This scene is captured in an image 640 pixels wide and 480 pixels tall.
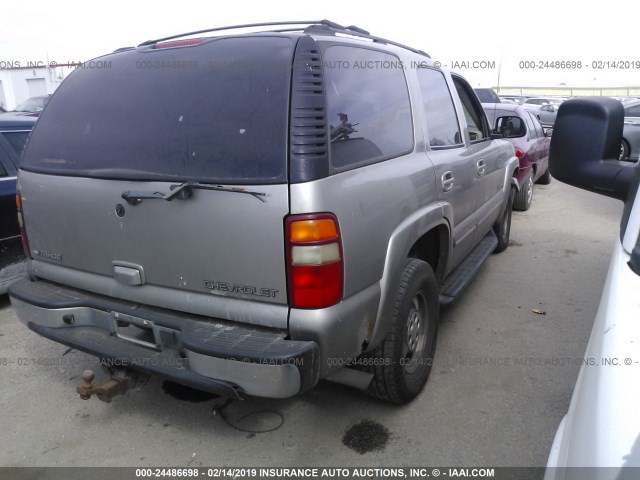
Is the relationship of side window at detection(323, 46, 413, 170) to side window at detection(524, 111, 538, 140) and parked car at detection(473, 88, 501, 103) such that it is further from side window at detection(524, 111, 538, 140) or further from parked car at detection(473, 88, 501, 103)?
parked car at detection(473, 88, 501, 103)

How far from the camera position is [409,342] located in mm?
2957

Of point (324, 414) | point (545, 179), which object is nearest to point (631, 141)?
point (545, 179)

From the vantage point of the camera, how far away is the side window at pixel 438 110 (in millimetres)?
3332

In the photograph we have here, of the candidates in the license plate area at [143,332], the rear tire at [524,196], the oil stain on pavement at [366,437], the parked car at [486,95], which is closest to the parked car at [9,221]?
the license plate area at [143,332]

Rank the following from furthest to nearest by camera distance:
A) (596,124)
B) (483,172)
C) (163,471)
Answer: (483,172), (163,471), (596,124)

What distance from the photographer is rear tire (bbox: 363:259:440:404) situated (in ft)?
8.71

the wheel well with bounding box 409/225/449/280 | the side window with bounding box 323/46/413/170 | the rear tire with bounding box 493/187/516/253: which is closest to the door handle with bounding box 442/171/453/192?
the wheel well with bounding box 409/225/449/280

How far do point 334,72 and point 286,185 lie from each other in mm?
675

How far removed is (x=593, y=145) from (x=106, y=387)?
245 cm

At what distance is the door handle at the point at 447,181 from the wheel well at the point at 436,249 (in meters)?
0.26

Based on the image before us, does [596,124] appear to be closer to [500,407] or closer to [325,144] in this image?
[325,144]

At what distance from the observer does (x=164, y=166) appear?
2320mm

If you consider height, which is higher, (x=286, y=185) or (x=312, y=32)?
(x=312, y=32)

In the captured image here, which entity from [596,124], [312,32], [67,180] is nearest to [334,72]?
[312,32]
